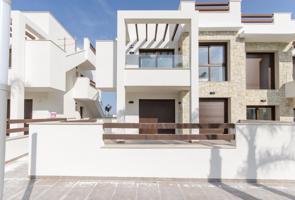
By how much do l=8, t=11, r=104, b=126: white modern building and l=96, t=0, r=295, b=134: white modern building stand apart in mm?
3495

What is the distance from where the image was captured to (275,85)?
10.4 meters

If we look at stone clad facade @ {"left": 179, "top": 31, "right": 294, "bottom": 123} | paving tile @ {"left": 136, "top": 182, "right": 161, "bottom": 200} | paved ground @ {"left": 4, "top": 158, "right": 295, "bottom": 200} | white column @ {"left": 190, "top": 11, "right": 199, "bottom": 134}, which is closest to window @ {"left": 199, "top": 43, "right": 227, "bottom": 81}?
stone clad facade @ {"left": 179, "top": 31, "right": 294, "bottom": 123}

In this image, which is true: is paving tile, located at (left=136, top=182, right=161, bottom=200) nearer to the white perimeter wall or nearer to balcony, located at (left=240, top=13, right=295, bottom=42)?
the white perimeter wall

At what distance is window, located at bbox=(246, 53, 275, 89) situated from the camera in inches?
416

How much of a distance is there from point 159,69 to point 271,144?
17.9 ft

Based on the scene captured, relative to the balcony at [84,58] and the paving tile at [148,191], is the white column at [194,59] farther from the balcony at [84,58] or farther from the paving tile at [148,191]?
the balcony at [84,58]

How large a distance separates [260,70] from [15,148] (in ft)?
43.0

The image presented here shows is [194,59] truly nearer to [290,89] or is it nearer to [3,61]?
[290,89]

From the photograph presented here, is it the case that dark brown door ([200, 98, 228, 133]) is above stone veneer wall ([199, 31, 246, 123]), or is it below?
below

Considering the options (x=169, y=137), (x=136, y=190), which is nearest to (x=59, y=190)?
(x=136, y=190)

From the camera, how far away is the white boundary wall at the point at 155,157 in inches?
188

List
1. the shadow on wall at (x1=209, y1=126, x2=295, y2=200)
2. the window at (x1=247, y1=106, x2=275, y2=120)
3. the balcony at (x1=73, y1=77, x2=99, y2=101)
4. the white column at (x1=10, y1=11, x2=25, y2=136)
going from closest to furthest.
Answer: the shadow on wall at (x1=209, y1=126, x2=295, y2=200) → the white column at (x1=10, y1=11, x2=25, y2=136) → the window at (x1=247, y1=106, x2=275, y2=120) → the balcony at (x1=73, y1=77, x2=99, y2=101)

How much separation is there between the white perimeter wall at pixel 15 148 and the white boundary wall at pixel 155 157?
8.51ft

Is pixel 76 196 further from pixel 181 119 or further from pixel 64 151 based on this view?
pixel 181 119
